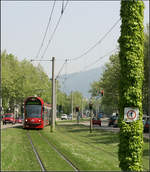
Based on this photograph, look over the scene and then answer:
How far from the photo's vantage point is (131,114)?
9.39 metres

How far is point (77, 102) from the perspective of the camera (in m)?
175

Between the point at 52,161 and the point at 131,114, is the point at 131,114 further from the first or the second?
the point at 52,161

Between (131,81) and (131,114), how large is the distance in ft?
2.53

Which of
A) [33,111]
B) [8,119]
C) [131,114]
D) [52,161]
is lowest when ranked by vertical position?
[52,161]

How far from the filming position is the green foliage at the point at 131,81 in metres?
9.36

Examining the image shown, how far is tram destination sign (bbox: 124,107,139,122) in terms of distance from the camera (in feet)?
30.8

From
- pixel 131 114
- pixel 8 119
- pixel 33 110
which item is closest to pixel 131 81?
pixel 131 114

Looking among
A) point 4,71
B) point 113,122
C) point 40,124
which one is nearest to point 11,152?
point 40,124

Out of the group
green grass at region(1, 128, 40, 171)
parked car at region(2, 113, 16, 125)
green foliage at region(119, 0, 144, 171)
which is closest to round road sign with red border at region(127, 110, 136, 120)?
green foliage at region(119, 0, 144, 171)

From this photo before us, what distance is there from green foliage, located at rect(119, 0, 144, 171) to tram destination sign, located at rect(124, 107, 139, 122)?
0.08 metres

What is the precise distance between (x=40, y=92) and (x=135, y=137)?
73351 millimetres

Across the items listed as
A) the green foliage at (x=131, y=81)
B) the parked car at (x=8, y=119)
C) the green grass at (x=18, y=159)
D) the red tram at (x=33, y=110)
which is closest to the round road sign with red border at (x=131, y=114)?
the green foliage at (x=131, y=81)

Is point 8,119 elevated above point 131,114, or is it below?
below

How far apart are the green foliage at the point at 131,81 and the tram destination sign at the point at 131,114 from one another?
0.08 m
